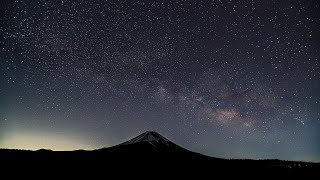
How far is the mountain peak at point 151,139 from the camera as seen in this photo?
29.4 metres

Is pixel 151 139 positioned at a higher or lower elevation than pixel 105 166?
higher

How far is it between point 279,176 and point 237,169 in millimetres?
2622

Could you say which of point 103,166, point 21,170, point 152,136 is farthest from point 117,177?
point 152,136

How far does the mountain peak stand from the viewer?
96.5ft

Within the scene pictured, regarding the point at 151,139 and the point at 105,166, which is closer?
the point at 105,166

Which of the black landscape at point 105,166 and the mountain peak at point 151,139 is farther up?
the mountain peak at point 151,139

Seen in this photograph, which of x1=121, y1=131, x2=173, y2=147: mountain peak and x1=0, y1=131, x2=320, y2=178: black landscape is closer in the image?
x1=0, y1=131, x2=320, y2=178: black landscape

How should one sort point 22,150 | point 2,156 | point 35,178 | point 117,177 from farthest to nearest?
point 22,150
point 2,156
point 117,177
point 35,178

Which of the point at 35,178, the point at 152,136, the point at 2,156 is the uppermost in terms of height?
the point at 152,136

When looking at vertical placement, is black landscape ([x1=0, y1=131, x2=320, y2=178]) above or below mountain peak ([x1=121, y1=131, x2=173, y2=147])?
below

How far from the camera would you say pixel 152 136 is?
31422 millimetres

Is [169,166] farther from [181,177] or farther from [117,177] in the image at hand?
[117,177]

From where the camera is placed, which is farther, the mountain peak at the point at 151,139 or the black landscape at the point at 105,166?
the mountain peak at the point at 151,139

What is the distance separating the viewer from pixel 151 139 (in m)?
30.3
